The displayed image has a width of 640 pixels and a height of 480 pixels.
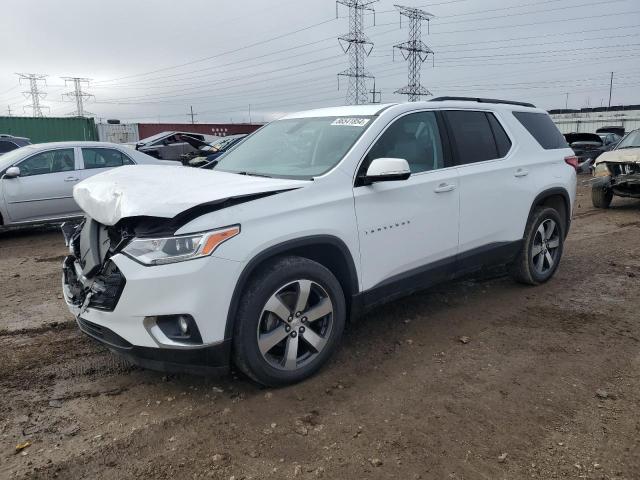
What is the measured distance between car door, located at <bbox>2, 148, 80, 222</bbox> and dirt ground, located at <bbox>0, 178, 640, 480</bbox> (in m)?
4.03

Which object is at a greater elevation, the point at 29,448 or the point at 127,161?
the point at 127,161

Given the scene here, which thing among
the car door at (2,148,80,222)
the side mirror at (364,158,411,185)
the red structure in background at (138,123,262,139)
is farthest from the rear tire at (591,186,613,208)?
the red structure in background at (138,123,262,139)

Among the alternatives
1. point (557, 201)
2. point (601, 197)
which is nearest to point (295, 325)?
point (557, 201)

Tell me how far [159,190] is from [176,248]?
49 cm

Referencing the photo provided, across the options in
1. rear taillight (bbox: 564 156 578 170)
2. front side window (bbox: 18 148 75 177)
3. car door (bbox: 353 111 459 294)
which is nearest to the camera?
car door (bbox: 353 111 459 294)

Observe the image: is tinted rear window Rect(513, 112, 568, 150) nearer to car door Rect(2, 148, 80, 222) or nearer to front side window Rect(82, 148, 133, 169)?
Answer: front side window Rect(82, 148, 133, 169)

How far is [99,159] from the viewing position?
356 inches

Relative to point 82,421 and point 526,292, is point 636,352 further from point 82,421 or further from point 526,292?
point 82,421

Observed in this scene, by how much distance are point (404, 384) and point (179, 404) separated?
1.45 meters

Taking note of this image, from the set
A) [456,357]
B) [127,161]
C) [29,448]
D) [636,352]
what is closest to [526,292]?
[636,352]

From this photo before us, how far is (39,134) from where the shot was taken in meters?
27.8

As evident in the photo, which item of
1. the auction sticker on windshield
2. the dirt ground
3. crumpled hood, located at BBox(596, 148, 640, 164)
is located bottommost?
the dirt ground

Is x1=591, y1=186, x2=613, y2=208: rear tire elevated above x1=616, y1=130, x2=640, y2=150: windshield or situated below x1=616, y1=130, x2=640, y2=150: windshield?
below

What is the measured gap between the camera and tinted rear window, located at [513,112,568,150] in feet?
17.0
